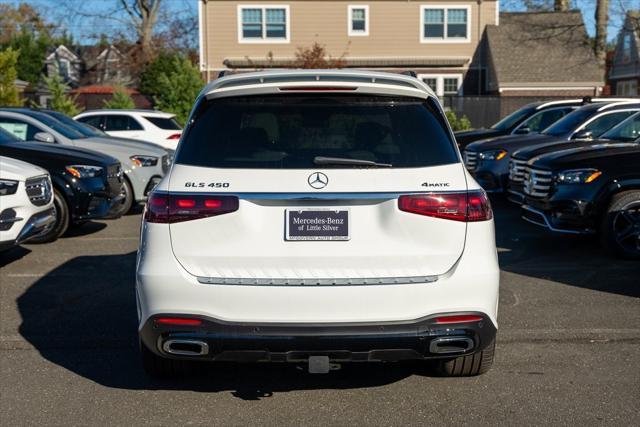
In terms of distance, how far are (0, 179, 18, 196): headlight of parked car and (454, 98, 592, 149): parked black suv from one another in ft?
33.4

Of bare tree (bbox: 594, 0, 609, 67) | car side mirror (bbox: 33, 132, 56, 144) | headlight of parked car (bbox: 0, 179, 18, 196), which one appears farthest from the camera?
bare tree (bbox: 594, 0, 609, 67)

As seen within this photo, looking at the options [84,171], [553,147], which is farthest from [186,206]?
[553,147]

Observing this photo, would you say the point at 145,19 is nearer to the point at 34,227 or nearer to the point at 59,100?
the point at 59,100

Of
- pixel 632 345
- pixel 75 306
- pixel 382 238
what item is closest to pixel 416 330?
pixel 382 238

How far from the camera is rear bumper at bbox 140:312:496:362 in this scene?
3975 mm

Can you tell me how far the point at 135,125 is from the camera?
17438 mm

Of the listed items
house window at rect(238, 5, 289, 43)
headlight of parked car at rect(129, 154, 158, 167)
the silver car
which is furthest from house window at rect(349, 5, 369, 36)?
headlight of parked car at rect(129, 154, 158, 167)

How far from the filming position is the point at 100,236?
10.7 metres

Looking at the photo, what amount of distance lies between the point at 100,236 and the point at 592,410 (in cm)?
783

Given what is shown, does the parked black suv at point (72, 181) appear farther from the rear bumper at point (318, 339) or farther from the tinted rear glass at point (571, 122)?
the tinted rear glass at point (571, 122)

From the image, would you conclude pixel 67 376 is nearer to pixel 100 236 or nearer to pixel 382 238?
pixel 382 238

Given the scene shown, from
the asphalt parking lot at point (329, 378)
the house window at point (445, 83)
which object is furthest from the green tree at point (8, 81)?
the house window at point (445, 83)

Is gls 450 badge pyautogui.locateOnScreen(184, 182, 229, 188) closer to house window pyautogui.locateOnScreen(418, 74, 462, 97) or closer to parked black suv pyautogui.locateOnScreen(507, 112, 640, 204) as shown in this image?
parked black suv pyautogui.locateOnScreen(507, 112, 640, 204)

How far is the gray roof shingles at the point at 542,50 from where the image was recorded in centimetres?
3606
